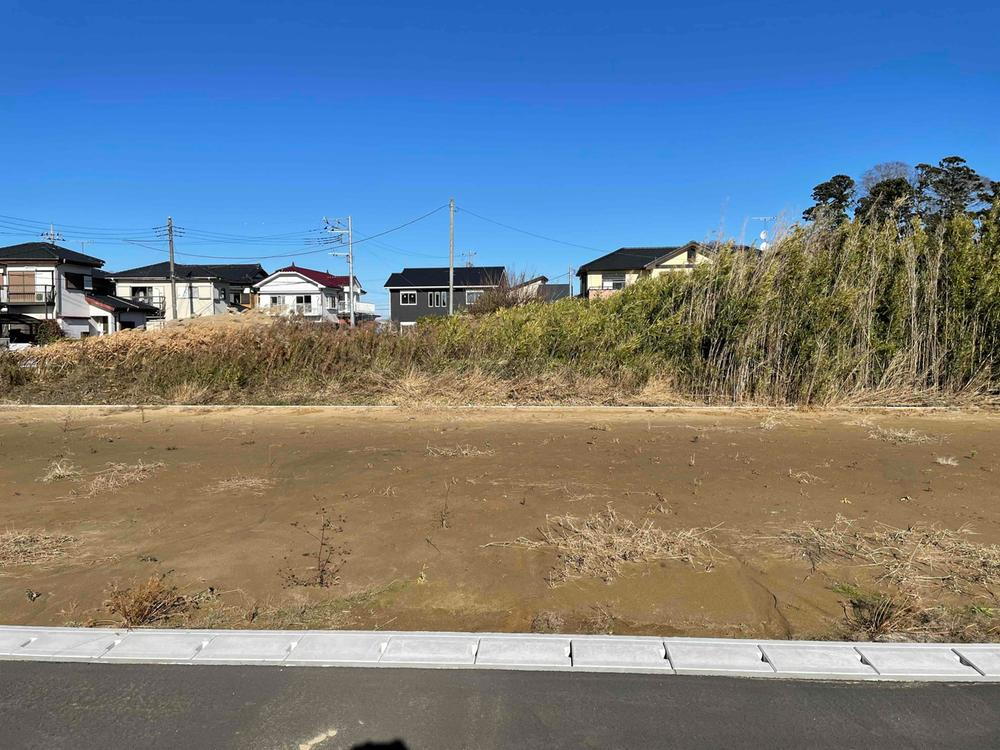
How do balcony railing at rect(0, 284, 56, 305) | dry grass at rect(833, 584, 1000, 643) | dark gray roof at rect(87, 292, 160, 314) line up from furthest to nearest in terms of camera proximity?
1. dark gray roof at rect(87, 292, 160, 314)
2. balcony railing at rect(0, 284, 56, 305)
3. dry grass at rect(833, 584, 1000, 643)

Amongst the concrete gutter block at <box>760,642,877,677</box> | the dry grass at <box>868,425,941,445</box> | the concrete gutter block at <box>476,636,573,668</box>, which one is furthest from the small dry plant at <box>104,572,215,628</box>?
the dry grass at <box>868,425,941,445</box>

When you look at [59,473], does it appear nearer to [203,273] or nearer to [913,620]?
[913,620]

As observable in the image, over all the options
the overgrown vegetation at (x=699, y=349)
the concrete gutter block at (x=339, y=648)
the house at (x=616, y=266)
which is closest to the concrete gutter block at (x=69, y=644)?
the concrete gutter block at (x=339, y=648)

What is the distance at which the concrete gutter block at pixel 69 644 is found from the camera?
9.05 feet

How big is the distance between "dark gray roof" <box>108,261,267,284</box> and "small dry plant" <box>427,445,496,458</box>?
48815 millimetres

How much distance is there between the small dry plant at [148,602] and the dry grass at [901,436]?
290 inches

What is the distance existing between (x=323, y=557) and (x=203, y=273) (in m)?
56.1

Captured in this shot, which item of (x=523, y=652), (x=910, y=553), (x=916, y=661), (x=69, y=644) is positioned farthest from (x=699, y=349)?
(x=69, y=644)

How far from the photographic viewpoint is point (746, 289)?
1059 centimetres

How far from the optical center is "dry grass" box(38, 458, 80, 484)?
592 centimetres

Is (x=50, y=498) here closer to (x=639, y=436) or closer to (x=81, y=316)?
(x=639, y=436)

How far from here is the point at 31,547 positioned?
A: 4086 mm

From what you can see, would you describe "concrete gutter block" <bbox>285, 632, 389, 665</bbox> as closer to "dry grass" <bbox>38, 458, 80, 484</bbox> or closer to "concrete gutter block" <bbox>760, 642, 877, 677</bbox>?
"concrete gutter block" <bbox>760, 642, 877, 677</bbox>

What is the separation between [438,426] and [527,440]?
1.59 m
